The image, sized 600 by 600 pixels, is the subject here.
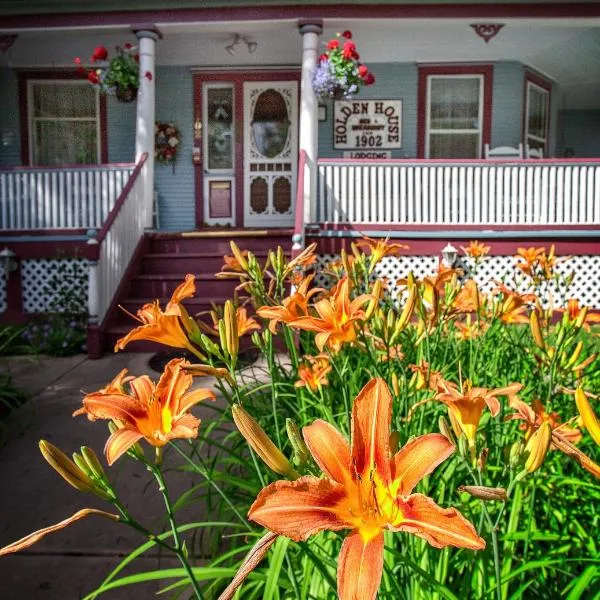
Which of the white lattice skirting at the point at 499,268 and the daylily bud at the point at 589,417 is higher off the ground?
the daylily bud at the point at 589,417

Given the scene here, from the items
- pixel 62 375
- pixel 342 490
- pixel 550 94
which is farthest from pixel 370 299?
pixel 550 94

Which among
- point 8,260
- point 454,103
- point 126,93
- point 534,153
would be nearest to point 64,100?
point 126,93

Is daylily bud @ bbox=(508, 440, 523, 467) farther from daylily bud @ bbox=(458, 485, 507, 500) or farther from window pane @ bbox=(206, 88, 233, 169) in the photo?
window pane @ bbox=(206, 88, 233, 169)

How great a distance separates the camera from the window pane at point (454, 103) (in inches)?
393

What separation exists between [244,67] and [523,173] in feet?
16.2

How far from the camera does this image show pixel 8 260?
25.0 ft

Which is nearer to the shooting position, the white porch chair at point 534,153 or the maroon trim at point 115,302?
the maroon trim at point 115,302

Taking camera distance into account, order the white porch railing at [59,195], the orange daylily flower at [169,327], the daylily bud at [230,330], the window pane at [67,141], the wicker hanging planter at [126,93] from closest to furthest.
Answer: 1. the daylily bud at [230,330]
2. the orange daylily flower at [169,327]
3. the white porch railing at [59,195]
4. the wicker hanging planter at [126,93]
5. the window pane at [67,141]

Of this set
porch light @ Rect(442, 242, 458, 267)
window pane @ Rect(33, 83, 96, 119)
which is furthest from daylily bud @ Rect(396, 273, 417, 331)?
window pane @ Rect(33, 83, 96, 119)

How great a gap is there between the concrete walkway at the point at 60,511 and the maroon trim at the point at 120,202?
7.48 feet

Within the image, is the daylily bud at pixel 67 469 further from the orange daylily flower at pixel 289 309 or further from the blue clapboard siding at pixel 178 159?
the blue clapboard siding at pixel 178 159

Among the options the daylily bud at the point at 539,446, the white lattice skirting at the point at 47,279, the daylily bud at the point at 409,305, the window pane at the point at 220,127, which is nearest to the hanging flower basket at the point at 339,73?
the window pane at the point at 220,127

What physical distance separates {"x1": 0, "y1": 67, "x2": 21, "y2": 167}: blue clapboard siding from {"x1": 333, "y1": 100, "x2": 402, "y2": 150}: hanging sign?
17.8ft

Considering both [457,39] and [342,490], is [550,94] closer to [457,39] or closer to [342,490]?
[457,39]
